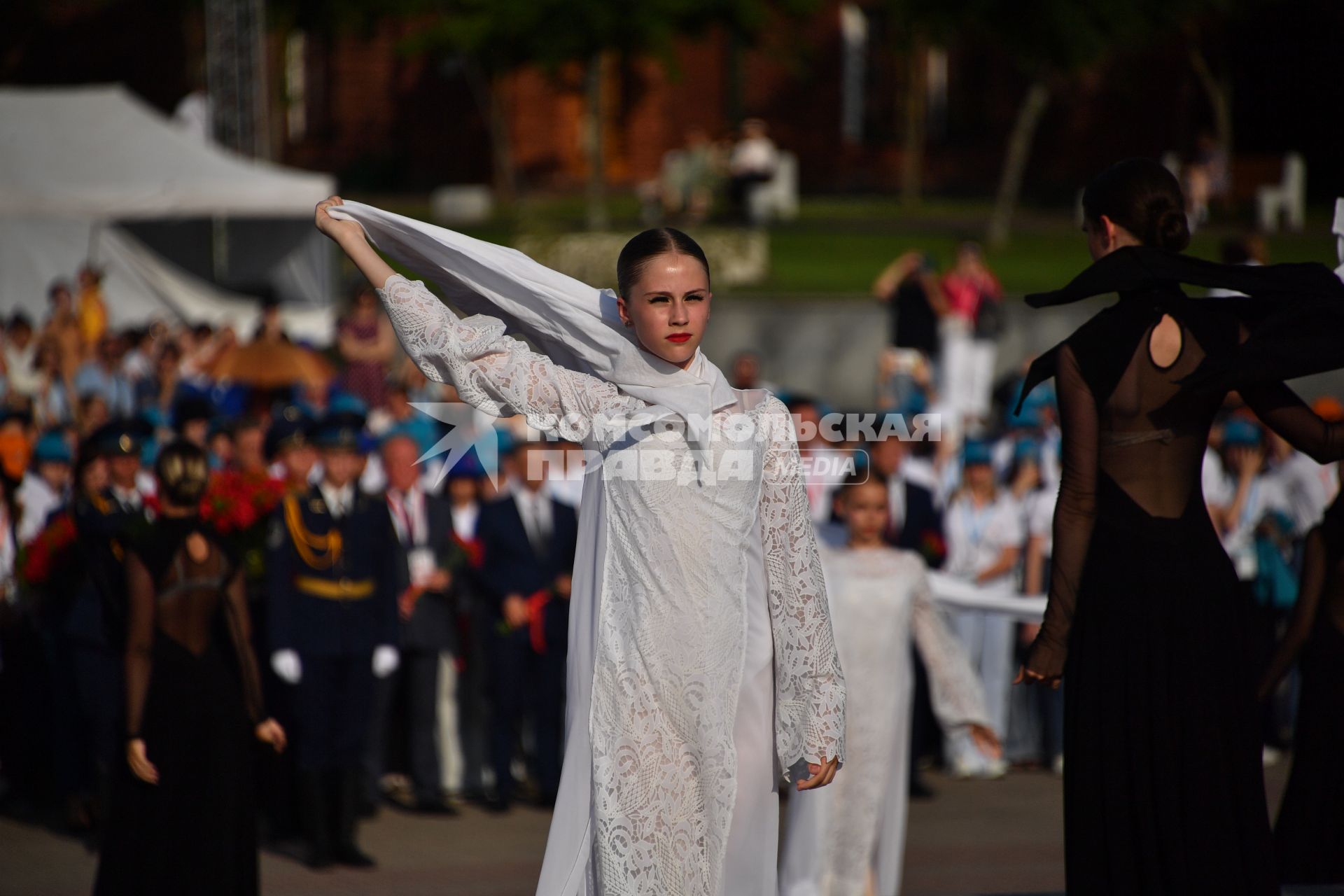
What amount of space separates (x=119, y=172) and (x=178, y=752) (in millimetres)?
12433

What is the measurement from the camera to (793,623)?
4.10 meters

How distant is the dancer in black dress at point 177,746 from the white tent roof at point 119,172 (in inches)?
443

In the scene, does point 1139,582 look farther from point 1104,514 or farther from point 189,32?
point 189,32

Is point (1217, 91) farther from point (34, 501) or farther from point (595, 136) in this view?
point (34, 501)

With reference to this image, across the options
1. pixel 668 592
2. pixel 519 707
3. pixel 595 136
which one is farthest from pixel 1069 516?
pixel 595 136

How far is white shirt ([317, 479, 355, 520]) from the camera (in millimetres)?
8148

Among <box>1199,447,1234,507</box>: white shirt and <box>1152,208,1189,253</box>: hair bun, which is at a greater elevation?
<box>1152,208,1189,253</box>: hair bun

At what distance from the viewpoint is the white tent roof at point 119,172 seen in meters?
16.5

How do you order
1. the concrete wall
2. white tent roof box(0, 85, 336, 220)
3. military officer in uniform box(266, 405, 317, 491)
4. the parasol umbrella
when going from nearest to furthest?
1. military officer in uniform box(266, 405, 317, 491)
2. the parasol umbrella
3. white tent roof box(0, 85, 336, 220)
4. the concrete wall

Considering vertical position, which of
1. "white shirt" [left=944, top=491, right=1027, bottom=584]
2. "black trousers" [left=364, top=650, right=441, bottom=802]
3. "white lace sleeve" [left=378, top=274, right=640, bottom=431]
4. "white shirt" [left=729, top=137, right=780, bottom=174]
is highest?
"white shirt" [left=729, top=137, right=780, bottom=174]

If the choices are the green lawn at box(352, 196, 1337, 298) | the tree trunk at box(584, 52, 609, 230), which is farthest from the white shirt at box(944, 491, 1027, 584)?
the tree trunk at box(584, 52, 609, 230)

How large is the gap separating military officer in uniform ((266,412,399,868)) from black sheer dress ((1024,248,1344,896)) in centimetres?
450

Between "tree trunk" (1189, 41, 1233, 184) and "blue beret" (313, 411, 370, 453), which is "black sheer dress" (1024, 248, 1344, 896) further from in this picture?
"tree trunk" (1189, 41, 1233, 184)
